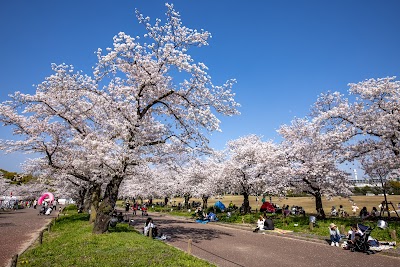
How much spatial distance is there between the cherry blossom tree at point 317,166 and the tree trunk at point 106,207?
47.4 ft

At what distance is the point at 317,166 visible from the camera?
2264 centimetres

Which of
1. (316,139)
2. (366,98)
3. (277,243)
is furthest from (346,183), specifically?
(277,243)

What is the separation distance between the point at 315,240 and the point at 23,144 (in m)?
19.4

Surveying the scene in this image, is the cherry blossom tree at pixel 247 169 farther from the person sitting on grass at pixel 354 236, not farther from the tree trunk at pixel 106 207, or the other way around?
the tree trunk at pixel 106 207

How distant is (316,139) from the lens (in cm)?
2361

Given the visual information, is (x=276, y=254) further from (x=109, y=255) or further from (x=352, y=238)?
(x=109, y=255)

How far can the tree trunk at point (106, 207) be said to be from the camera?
15.2 meters

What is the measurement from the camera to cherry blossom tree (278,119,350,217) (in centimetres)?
2180

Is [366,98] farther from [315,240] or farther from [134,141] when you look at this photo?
[134,141]

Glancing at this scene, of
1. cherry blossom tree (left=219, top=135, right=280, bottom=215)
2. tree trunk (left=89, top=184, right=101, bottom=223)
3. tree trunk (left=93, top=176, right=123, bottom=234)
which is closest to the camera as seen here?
tree trunk (left=93, top=176, right=123, bottom=234)

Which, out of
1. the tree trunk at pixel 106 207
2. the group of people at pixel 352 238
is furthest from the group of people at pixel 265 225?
the tree trunk at pixel 106 207

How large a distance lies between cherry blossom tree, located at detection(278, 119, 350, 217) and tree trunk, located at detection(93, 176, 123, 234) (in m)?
14.4

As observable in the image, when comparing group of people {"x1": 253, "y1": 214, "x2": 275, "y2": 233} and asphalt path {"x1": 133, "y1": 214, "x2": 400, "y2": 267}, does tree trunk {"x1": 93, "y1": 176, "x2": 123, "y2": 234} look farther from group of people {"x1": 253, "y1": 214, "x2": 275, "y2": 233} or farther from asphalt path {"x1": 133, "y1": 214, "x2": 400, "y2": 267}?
group of people {"x1": 253, "y1": 214, "x2": 275, "y2": 233}

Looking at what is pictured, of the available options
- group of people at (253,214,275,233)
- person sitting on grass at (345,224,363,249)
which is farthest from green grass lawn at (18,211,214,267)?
group of people at (253,214,275,233)
